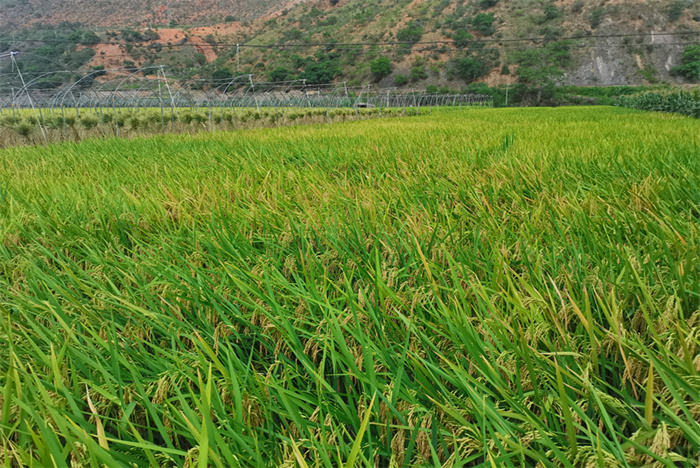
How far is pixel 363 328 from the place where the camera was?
95 centimetres

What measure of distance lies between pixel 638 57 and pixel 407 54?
33453 millimetres

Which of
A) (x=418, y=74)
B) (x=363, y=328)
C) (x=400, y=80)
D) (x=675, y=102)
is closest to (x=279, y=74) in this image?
(x=400, y=80)

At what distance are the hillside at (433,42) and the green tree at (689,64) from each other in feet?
1.35

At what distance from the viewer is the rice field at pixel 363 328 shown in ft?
2.02

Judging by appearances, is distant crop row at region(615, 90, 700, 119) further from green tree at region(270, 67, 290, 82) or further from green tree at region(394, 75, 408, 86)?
green tree at region(270, 67, 290, 82)

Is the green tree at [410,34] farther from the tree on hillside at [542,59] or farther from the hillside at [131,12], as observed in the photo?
the hillside at [131,12]

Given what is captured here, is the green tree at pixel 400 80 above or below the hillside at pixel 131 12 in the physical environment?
below

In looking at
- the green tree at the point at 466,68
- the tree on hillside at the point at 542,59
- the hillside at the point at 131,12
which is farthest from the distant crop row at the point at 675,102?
the hillside at the point at 131,12

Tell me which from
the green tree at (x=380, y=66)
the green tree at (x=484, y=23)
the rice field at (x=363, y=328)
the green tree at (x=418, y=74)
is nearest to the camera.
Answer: the rice field at (x=363, y=328)

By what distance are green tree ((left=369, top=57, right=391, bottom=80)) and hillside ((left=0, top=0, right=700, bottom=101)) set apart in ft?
0.60

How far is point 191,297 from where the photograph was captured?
3.66 ft

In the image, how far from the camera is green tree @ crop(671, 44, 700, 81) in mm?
49359

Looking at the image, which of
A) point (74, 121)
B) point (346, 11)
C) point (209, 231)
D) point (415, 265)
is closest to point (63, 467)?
point (415, 265)

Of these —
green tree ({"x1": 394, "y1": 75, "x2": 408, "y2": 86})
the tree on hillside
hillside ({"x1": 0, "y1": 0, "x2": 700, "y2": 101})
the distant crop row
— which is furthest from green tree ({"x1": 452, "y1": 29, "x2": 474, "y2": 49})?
the distant crop row
